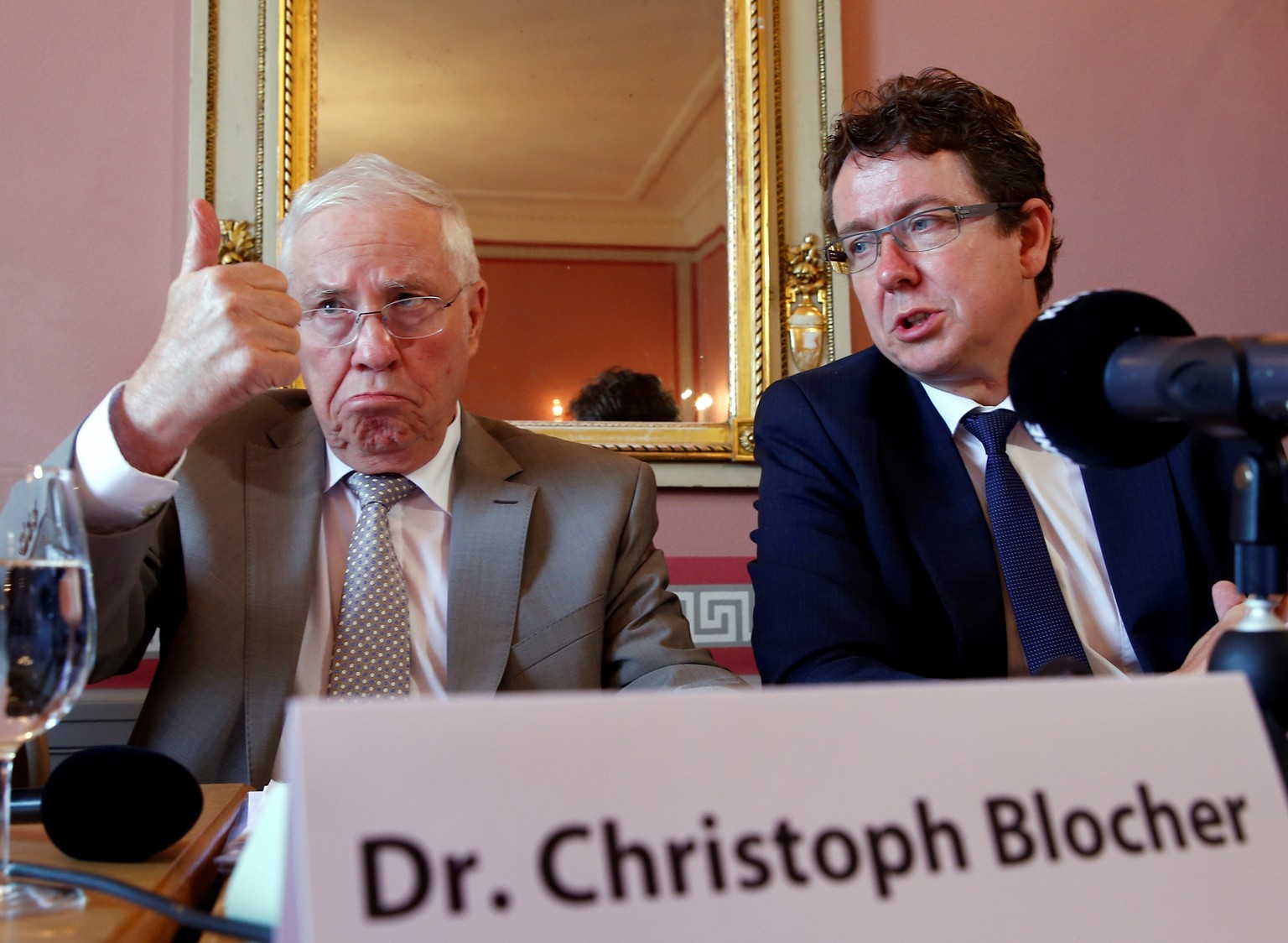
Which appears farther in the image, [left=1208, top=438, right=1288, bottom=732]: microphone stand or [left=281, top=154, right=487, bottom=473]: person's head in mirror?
[left=281, top=154, right=487, bottom=473]: person's head in mirror

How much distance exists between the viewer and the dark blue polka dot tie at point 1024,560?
1.37 metres

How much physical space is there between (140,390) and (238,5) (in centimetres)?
125

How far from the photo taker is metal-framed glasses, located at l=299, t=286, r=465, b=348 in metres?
1.54

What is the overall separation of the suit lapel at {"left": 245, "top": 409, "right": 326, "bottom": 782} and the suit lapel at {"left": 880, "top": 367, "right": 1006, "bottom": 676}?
771mm

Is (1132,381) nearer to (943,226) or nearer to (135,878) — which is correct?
(135,878)

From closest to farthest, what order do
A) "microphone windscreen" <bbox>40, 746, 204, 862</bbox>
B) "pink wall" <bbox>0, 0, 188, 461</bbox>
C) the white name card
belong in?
the white name card
"microphone windscreen" <bbox>40, 746, 204, 862</bbox>
"pink wall" <bbox>0, 0, 188, 461</bbox>

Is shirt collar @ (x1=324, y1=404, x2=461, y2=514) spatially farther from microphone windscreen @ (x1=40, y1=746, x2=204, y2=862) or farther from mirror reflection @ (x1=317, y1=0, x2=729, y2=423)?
microphone windscreen @ (x1=40, y1=746, x2=204, y2=862)

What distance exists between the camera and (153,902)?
565 mm

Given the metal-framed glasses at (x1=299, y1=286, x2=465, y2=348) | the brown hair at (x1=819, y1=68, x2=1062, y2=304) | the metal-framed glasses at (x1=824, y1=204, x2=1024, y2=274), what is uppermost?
the brown hair at (x1=819, y1=68, x2=1062, y2=304)

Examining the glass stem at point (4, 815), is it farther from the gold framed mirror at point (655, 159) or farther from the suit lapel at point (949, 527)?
the gold framed mirror at point (655, 159)

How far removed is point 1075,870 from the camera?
417 mm

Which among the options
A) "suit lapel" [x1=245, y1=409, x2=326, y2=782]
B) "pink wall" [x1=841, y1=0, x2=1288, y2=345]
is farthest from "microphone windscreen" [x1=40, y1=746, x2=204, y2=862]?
"pink wall" [x1=841, y1=0, x2=1288, y2=345]

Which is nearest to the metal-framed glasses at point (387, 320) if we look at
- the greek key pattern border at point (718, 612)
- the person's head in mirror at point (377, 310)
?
the person's head in mirror at point (377, 310)

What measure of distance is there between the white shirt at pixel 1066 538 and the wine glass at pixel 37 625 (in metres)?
1.09
